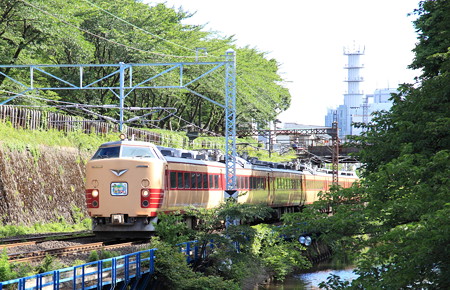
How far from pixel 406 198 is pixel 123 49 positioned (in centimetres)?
3253

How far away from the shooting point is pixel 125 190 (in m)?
24.5

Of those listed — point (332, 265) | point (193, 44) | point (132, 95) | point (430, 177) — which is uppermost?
point (193, 44)

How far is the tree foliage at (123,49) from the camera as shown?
39.0 m

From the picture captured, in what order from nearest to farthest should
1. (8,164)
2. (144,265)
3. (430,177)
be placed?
(430,177) → (144,265) → (8,164)

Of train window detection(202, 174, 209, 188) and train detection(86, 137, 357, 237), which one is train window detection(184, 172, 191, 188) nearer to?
train detection(86, 137, 357, 237)

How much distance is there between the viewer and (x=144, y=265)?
67.8 feet

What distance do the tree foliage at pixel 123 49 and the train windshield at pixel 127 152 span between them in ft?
29.7

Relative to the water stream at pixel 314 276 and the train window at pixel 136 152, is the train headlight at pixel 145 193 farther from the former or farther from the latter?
the water stream at pixel 314 276

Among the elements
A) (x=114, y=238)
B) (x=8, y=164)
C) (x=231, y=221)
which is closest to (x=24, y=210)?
(x=8, y=164)

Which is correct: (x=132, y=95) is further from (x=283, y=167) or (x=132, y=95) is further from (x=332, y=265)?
(x=332, y=265)

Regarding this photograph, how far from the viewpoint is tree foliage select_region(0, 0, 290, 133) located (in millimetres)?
39000

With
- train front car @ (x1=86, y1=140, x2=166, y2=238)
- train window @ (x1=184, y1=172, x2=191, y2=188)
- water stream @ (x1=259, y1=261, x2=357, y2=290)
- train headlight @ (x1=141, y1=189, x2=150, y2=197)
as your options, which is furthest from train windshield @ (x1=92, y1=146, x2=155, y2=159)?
water stream @ (x1=259, y1=261, x2=357, y2=290)

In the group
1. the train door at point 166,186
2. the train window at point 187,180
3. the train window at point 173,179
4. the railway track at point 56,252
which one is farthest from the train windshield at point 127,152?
the railway track at point 56,252

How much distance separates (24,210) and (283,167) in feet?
58.1
